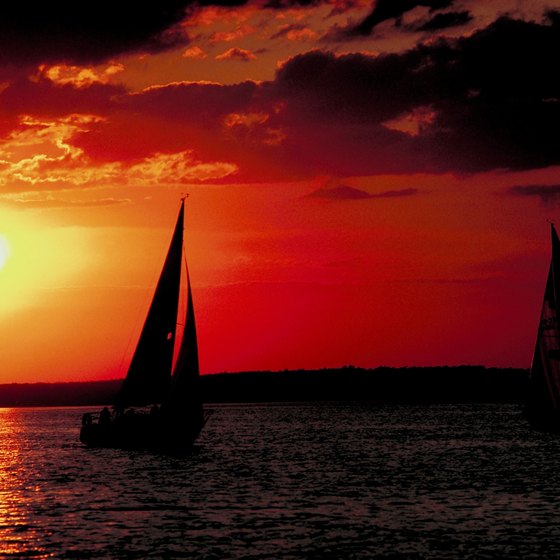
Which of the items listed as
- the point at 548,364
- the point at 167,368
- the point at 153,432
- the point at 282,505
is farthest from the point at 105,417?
the point at 548,364

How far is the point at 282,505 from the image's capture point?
49.0 m

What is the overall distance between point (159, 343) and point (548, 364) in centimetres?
3190

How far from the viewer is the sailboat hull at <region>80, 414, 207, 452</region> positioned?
67.6 m

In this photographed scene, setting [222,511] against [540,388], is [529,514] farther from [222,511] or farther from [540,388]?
[540,388]

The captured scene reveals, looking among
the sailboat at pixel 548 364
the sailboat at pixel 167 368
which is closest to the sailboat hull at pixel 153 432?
the sailboat at pixel 167 368

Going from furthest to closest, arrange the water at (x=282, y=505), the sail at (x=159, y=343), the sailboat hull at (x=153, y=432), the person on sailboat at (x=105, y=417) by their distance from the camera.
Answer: the person on sailboat at (x=105, y=417) → the sailboat hull at (x=153, y=432) → the sail at (x=159, y=343) → the water at (x=282, y=505)

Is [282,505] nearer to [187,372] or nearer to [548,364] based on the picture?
[187,372]

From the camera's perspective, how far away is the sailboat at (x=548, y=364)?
253ft

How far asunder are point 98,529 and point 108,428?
3356cm

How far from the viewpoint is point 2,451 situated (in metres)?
105

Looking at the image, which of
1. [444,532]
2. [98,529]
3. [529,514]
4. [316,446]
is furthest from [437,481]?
[316,446]

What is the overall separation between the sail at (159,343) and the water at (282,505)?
200 inches

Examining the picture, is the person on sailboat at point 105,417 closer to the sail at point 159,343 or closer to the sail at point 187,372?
the sail at point 159,343

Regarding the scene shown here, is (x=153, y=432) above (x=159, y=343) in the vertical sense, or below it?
below
